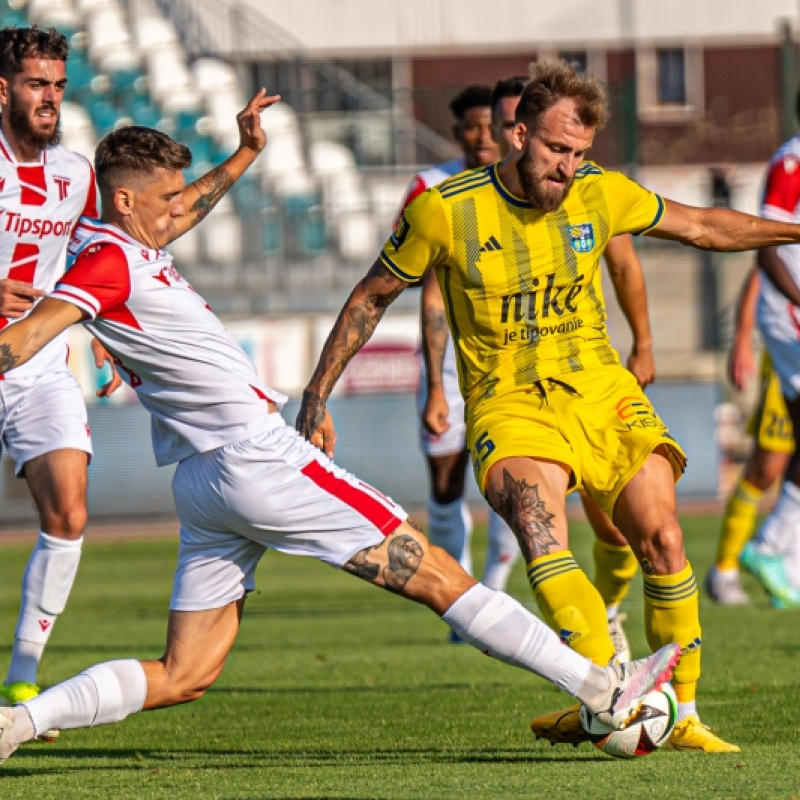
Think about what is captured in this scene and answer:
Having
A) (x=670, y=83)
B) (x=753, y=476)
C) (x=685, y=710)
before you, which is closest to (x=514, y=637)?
(x=685, y=710)

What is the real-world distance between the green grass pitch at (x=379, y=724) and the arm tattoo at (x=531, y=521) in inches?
26.9

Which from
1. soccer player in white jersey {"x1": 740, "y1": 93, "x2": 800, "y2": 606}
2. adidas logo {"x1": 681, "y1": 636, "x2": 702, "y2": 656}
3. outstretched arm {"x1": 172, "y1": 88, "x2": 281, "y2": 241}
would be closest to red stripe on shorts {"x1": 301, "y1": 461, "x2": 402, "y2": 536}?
adidas logo {"x1": 681, "y1": 636, "x2": 702, "y2": 656}

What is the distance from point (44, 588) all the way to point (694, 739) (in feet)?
9.08

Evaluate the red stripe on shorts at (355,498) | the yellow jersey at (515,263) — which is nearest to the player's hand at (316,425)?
the red stripe on shorts at (355,498)

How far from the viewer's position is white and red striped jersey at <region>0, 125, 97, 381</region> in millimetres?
6836

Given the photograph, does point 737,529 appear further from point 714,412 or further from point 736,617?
point 714,412

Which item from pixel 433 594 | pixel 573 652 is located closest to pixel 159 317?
pixel 433 594

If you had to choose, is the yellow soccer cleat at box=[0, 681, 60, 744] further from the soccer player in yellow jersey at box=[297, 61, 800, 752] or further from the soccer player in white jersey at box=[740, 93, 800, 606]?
the soccer player in white jersey at box=[740, 93, 800, 606]

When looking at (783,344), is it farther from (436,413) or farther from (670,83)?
(670,83)

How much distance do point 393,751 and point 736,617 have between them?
15.5 feet

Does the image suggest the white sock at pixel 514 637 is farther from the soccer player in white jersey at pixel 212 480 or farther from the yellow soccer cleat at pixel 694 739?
the yellow soccer cleat at pixel 694 739

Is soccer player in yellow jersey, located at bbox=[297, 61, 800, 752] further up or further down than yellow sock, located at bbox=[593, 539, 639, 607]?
further up

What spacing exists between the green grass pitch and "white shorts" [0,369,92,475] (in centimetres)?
117

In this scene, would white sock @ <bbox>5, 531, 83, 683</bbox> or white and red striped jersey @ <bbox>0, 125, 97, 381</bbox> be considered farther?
white and red striped jersey @ <bbox>0, 125, 97, 381</bbox>
